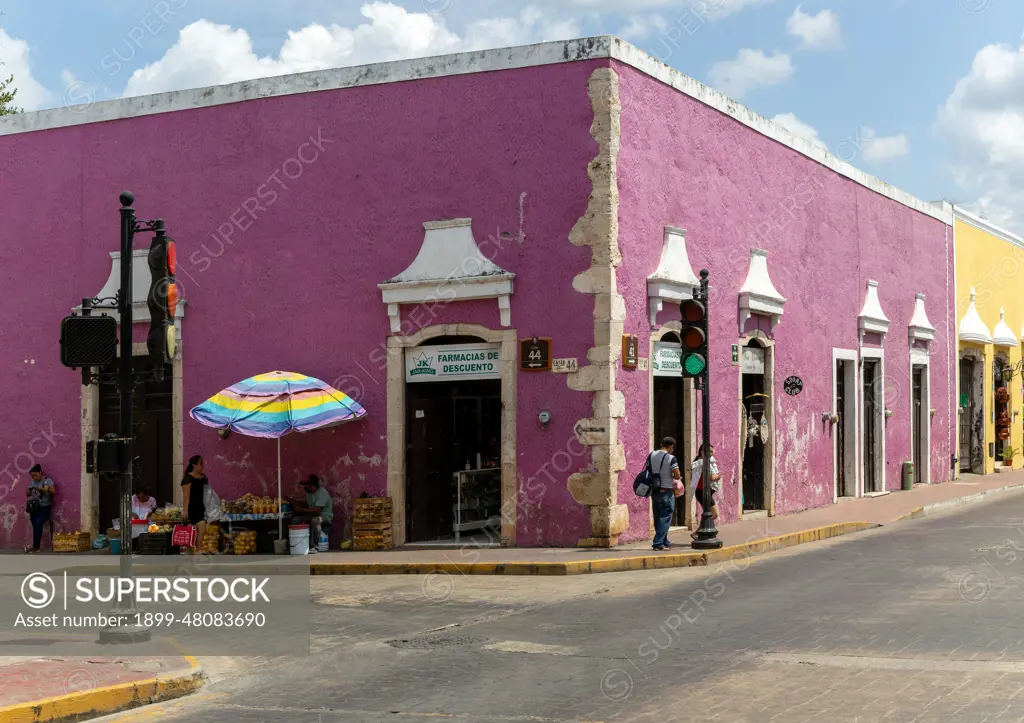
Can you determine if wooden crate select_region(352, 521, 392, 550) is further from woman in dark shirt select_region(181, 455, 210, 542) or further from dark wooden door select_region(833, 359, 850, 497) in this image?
dark wooden door select_region(833, 359, 850, 497)

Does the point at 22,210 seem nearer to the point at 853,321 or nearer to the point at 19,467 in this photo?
the point at 19,467

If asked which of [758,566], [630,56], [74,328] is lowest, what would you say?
[758,566]

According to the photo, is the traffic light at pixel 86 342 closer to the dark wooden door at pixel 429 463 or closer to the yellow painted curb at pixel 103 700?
the yellow painted curb at pixel 103 700

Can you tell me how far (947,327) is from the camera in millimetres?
31531

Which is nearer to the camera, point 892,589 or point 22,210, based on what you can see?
point 892,589

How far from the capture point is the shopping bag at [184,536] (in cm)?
1712

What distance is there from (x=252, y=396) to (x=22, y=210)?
6406mm

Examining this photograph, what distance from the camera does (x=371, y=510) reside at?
17.4 metres

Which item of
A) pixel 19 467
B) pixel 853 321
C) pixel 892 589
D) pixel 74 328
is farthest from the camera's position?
pixel 853 321

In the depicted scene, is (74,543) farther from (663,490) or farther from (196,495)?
(663,490)

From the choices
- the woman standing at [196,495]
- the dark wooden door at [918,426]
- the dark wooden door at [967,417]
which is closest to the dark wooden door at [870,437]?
the dark wooden door at [918,426]

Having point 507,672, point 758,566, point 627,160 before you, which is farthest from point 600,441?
point 507,672

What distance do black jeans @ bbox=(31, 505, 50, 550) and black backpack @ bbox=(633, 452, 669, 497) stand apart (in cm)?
984

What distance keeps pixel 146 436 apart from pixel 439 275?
18.9ft
